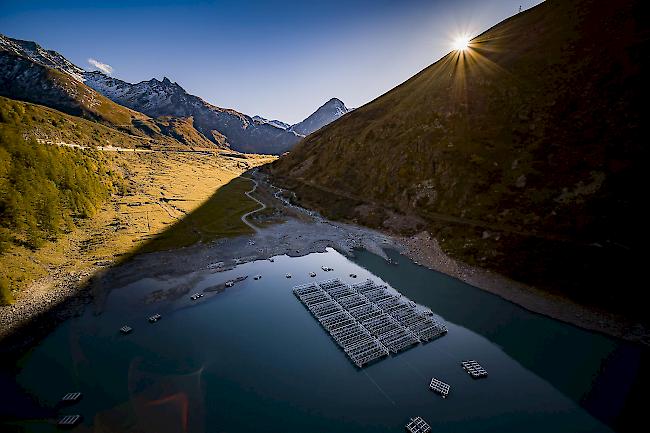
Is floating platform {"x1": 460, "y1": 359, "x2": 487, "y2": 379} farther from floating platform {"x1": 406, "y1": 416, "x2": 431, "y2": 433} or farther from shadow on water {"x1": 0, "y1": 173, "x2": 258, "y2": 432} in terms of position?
shadow on water {"x1": 0, "y1": 173, "x2": 258, "y2": 432}

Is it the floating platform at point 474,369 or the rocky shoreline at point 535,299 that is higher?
the rocky shoreline at point 535,299

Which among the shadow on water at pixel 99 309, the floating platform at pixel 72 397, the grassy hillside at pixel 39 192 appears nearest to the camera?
the shadow on water at pixel 99 309

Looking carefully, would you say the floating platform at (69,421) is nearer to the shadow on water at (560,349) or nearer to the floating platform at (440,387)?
the floating platform at (440,387)

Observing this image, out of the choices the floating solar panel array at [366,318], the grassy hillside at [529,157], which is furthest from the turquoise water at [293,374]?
the grassy hillside at [529,157]

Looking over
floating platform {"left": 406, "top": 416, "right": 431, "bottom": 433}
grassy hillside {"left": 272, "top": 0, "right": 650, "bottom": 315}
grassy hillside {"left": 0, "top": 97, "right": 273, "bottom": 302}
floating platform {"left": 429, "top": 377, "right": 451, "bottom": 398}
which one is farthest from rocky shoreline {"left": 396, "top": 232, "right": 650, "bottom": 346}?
grassy hillside {"left": 0, "top": 97, "right": 273, "bottom": 302}

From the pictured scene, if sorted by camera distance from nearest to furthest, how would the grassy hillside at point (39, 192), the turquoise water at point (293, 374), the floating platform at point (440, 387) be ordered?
the turquoise water at point (293, 374) → the floating platform at point (440, 387) → the grassy hillside at point (39, 192)

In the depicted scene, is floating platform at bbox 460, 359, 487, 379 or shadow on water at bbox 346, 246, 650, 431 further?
floating platform at bbox 460, 359, 487, 379
